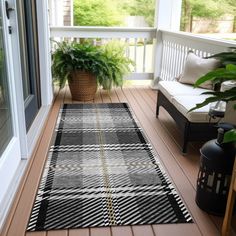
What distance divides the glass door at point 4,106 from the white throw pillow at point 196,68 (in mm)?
1942

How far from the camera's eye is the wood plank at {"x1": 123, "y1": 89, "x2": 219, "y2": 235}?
1.70m

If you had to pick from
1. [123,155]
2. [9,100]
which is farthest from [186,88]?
[9,100]

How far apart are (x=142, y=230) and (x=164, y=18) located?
12.3 ft

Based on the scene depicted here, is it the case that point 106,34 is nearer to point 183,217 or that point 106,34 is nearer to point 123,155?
point 123,155

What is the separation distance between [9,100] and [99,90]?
270cm

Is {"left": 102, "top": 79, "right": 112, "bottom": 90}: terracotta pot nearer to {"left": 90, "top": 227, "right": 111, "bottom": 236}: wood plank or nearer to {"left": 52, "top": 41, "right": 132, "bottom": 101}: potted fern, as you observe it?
{"left": 52, "top": 41, "right": 132, "bottom": 101}: potted fern

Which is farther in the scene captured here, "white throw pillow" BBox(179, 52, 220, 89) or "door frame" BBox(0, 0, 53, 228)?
"white throw pillow" BBox(179, 52, 220, 89)

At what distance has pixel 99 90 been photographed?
15.4 feet

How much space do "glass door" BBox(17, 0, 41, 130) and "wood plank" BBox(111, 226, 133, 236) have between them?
1.69 meters

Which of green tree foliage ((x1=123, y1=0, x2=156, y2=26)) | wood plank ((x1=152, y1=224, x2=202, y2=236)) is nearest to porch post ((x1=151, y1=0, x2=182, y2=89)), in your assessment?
wood plank ((x1=152, y1=224, x2=202, y2=236))

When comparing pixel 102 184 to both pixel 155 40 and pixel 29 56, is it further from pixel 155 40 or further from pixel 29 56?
pixel 155 40

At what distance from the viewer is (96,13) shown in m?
8.24

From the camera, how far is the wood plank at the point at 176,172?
66.7 inches

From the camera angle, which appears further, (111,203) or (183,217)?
(111,203)
